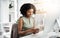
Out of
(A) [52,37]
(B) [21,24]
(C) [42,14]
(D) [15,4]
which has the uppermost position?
(D) [15,4]

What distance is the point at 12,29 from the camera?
4.78ft

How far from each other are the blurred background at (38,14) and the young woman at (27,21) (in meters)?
0.05

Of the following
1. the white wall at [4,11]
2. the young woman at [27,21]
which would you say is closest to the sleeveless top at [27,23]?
the young woman at [27,21]

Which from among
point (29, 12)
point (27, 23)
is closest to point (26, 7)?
point (29, 12)

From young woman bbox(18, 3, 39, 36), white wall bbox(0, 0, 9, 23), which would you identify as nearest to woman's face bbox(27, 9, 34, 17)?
young woman bbox(18, 3, 39, 36)

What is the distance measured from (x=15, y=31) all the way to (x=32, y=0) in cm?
A: 39

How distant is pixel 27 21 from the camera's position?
1421 millimetres

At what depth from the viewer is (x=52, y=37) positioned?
1365 millimetres

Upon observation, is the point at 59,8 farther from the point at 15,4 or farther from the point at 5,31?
the point at 5,31

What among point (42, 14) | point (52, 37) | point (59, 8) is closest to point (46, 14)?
point (42, 14)

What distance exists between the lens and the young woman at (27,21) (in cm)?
140

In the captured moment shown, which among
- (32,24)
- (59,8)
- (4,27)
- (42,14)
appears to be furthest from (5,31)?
(59,8)

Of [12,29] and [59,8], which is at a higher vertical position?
[59,8]

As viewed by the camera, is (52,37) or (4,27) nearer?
(52,37)
